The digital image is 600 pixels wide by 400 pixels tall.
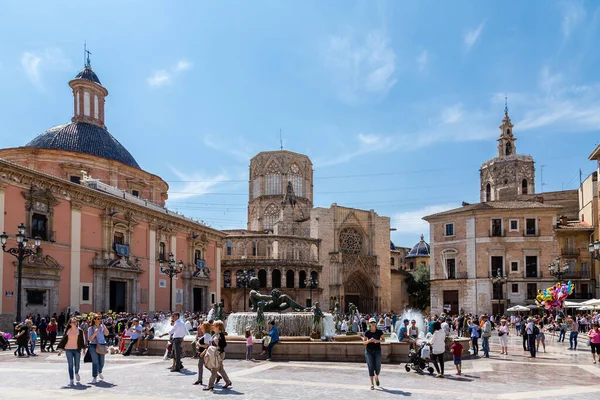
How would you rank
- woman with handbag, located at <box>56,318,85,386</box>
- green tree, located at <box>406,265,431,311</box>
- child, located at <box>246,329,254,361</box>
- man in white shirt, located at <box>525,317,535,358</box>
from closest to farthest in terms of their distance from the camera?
woman with handbag, located at <box>56,318,85,386</box> → child, located at <box>246,329,254,361</box> → man in white shirt, located at <box>525,317,535,358</box> → green tree, located at <box>406,265,431,311</box>

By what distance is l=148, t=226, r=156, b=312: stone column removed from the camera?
36.7 metres

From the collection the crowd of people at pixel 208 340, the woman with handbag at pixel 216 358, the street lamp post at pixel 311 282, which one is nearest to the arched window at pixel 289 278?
the street lamp post at pixel 311 282

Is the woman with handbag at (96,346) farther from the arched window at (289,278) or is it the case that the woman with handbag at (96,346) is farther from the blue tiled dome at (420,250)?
the blue tiled dome at (420,250)

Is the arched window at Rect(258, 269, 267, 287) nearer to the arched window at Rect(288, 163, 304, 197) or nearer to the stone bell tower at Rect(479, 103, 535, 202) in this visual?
the arched window at Rect(288, 163, 304, 197)

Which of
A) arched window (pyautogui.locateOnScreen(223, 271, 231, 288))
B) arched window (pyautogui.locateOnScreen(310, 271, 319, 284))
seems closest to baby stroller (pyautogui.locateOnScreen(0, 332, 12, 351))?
arched window (pyautogui.locateOnScreen(223, 271, 231, 288))

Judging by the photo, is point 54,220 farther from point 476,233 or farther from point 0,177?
point 476,233

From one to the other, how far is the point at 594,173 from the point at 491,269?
11.4 meters

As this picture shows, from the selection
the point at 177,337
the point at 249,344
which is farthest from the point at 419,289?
the point at 177,337

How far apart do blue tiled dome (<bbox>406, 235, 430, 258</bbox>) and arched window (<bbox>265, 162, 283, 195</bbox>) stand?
25.9 meters

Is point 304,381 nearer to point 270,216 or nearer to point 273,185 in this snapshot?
point 270,216

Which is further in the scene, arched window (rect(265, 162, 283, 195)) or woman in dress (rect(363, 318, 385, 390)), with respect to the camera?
arched window (rect(265, 162, 283, 195))

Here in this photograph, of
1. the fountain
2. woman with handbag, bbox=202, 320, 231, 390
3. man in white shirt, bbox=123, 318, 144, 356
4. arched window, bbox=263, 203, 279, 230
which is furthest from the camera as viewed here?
arched window, bbox=263, 203, 279, 230

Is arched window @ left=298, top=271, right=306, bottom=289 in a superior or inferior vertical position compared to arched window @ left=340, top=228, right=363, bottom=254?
inferior

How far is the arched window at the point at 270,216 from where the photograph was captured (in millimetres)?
67550
